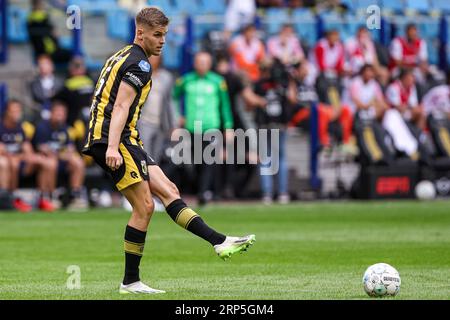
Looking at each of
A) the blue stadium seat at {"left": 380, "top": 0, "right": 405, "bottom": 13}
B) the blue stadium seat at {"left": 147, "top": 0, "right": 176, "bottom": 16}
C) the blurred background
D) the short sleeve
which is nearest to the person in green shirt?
the blurred background

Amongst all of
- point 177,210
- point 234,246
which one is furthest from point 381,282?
point 177,210

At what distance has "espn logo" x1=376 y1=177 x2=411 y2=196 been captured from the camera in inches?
920

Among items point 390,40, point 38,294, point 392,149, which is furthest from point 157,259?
point 390,40

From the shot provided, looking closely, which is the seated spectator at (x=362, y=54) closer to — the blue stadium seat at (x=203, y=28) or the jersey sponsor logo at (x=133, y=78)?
the blue stadium seat at (x=203, y=28)

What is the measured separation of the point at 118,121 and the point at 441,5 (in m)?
22.0

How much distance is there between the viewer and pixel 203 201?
21.1 metres

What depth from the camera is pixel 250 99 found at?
2291 cm

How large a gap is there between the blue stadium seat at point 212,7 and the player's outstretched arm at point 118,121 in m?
17.8

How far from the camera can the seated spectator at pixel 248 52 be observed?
23906mm

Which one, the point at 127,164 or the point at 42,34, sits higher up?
the point at 42,34

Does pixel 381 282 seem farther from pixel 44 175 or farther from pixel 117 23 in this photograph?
pixel 117 23

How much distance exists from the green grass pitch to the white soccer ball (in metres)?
2.03

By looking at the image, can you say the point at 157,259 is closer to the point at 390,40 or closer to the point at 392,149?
the point at 392,149
